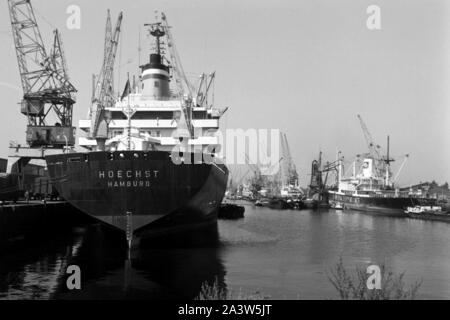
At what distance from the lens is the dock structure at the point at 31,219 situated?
2906cm

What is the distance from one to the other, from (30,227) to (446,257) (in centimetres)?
3024

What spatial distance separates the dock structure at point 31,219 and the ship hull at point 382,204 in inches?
2607

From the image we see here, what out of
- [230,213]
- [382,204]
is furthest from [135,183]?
[382,204]

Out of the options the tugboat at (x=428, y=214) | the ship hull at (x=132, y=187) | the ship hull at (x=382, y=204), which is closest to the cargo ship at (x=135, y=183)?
the ship hull at (x=132, y=187)

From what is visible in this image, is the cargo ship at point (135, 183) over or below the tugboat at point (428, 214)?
over

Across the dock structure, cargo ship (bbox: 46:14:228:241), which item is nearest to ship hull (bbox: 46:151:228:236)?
cargo ship (bbox: 46:14:228:241)

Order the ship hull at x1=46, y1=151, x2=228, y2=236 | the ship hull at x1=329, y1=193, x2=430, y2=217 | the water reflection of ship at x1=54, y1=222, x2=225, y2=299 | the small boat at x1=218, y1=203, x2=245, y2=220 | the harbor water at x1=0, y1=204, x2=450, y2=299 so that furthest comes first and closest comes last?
the ship hull at x1=329, y1=193, x2=430, y2=217
the small boat at x1=218, y1=203, x2=245, y2=220
the ship hull at x1=46, y1=151, x2=228, y2=236
the harbor water at x1=0, y1=204, x2=450, y2=299
the water reflection of ship at x1=54, y1=222, x2=225, y2=299

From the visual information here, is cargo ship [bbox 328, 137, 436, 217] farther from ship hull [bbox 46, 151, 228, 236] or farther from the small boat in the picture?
ship hull [bbox 46, 151, 228, 236]

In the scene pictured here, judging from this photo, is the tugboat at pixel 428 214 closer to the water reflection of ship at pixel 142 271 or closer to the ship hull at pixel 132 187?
the water reflection of ship at pixel 142 271

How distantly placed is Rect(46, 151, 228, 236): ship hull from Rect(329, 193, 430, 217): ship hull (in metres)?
69.8

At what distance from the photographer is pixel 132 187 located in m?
26.4

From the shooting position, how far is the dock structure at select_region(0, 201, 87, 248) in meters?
29.1

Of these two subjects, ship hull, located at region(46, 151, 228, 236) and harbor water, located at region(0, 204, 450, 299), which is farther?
ship hull, located at region(46, 151, 228, 236)

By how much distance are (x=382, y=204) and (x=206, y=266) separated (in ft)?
255
